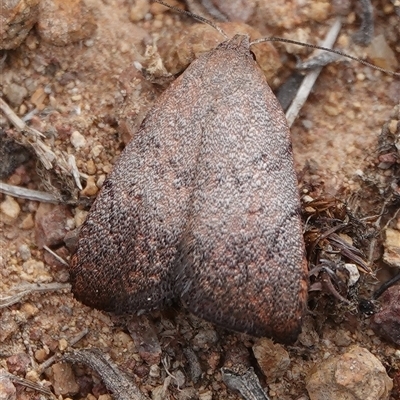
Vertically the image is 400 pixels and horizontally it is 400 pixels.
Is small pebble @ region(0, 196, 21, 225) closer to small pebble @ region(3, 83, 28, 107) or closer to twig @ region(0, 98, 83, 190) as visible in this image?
twig @ region(0, 98, 83, 190)

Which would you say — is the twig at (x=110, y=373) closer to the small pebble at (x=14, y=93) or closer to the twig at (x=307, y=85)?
the small pebble at (x=14, y=93)

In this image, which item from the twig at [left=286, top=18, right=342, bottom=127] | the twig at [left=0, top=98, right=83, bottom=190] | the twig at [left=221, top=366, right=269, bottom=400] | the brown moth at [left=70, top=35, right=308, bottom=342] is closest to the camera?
Answer: the brown moth at [left=70, top=35, right=308, bottom=342]

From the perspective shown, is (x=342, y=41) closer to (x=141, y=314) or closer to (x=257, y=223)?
(x=257, y=223)

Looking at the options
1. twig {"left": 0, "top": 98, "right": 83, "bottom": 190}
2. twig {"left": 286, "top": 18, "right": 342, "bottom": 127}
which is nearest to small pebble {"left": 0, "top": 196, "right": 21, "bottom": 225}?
twig {"left": 0, "top": 98, "right": 83, "bottom": 190}

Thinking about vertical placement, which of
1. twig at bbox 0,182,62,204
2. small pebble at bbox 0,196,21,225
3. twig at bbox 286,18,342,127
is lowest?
small pebble at bbox 0,196,21,225

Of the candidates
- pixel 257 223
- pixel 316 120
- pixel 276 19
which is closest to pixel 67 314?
pixel 257 223

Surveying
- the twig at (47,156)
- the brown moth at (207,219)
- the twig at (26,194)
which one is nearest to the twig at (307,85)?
the brown moth at (207,219)

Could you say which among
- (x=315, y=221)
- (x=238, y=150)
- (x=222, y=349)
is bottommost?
(x=222, y=349)
